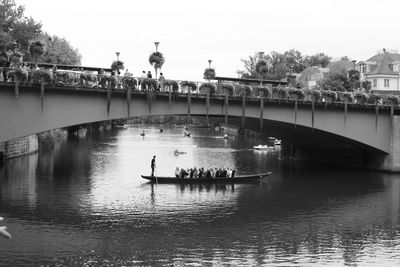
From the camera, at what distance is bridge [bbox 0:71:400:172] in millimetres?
49562

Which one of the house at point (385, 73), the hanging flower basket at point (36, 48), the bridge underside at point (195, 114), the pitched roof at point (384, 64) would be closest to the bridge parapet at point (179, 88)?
the bridge underside at point (195, 114)

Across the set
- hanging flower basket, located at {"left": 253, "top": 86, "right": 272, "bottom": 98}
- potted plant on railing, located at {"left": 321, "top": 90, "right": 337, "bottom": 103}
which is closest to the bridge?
hanging flower basket, located at {"left": 253, "top": 86, "right": 272, "bottom": 98}

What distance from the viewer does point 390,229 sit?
40094 millimetres

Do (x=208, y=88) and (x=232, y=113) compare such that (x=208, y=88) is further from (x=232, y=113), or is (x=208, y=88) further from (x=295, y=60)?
(x=295, y=60)

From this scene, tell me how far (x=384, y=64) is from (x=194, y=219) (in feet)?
319

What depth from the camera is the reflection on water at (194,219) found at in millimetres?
32281

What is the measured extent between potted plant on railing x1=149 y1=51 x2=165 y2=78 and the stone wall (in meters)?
22.4

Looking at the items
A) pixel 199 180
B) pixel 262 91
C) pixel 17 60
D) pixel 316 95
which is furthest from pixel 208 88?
pixel 17 60

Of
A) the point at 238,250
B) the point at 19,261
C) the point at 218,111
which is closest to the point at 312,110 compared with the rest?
the point at 218,111

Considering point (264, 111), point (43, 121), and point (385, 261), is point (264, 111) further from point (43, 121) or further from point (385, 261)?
point (385, 261)

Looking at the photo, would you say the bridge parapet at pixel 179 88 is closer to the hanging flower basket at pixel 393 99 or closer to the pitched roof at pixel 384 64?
the hanging flower basket at pixel 393 99

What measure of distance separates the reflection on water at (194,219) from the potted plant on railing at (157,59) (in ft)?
35.7

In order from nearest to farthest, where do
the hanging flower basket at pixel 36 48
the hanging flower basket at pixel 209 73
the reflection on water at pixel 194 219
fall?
the reflection on water at pixel 194 219
the hanging flower basket at pixel 36 48
the hanging flower basket at pixel 209 73

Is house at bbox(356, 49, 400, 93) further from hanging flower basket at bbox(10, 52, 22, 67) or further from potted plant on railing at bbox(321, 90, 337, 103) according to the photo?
hanging flower basket at bbox(10, 52, 22, 67)
